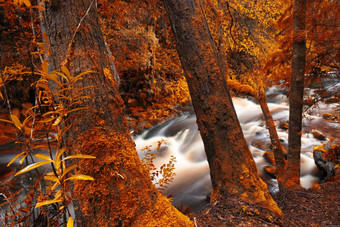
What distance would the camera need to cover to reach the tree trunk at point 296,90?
3199 mm

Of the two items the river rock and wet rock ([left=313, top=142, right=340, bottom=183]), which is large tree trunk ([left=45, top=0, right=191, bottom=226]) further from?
the river rock

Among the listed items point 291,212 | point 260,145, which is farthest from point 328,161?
point 291,212

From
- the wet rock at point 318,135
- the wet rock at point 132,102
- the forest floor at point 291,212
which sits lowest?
the wet rock at point 318,135

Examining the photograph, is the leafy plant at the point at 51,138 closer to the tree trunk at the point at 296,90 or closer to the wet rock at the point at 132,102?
the tree trunk at the point at 296,90

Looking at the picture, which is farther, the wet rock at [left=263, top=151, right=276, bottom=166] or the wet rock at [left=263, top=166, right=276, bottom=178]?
the wet rock at [left=263, top=151, right=276, bottom=166]

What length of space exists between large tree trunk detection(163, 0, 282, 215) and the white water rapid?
9.66 ft

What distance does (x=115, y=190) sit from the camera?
3.18 feet

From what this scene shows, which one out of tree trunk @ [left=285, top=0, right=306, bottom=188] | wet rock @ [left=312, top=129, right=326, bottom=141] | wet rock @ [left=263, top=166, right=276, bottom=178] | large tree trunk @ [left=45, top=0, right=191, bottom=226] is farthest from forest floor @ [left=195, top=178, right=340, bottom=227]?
wet rock @ [left=312, top=129, right=326, bottom=141]

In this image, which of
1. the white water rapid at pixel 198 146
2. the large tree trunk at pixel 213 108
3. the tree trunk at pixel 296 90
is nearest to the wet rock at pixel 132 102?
the white water rapid at pixel 198 146

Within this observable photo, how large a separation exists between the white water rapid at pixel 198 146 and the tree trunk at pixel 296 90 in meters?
1.04

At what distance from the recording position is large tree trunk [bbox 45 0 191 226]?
0.96m

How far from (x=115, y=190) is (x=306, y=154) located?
769cm

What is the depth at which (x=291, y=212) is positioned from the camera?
81.3 inches

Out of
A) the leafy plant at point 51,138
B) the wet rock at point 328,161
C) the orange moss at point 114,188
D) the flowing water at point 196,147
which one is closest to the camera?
the leafy plant at point 51,138
